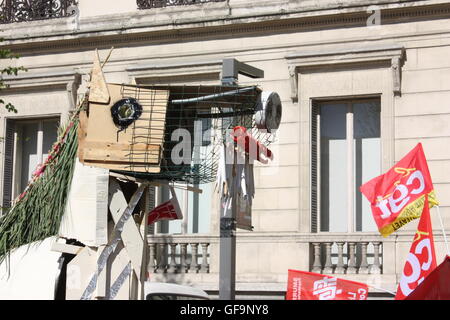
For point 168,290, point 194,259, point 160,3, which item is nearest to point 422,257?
point 168,290

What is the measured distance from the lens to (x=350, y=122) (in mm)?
18797

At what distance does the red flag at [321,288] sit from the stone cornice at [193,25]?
614 centimetres

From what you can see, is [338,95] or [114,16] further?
[114,16]

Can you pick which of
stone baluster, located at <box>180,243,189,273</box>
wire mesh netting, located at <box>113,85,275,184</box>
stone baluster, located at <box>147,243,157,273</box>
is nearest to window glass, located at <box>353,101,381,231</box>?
stone baluster, located at <box>180,243,189,273</box>

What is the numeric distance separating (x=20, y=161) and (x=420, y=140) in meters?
8.09

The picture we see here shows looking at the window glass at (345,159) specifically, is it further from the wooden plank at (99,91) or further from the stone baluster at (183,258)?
the wooden plank at (99,91)

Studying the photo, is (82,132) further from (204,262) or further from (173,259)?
(173,259)

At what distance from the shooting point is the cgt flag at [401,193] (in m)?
14.3

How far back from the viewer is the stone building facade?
707 inches

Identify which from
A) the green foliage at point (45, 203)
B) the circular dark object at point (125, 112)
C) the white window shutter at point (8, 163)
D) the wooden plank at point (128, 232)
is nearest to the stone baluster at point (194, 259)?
the white window shutter at point (8, 163)

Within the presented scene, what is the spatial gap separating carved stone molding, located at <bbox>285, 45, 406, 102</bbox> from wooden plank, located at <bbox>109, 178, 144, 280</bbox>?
28.7 feet
